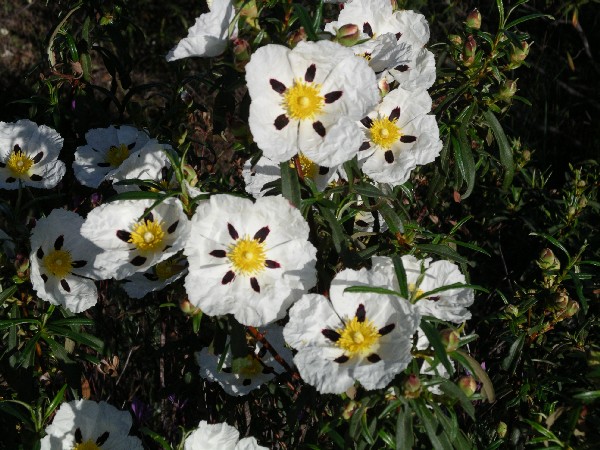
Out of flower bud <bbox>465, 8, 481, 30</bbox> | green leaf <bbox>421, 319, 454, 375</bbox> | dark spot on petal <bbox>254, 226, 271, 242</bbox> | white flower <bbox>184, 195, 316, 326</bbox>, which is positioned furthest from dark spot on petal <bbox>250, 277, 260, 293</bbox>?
flower bud <bbox>465, 8, 481, 30</bbox>

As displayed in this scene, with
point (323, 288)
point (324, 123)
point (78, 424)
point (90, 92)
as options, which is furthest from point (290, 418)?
point (90, 92)

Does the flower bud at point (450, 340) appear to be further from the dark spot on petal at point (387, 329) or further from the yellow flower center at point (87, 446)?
the yellow flower center at point (87, 446)

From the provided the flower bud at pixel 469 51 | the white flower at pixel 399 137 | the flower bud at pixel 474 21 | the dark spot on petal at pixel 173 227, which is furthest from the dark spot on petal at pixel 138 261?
the flower bud at pixel 474 21

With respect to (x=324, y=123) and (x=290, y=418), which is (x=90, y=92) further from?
(x=290, y=418)

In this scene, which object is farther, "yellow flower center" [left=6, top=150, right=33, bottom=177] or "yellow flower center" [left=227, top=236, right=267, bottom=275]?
"yellow flower center" [left=6, top=150, right=33, bottom=177]

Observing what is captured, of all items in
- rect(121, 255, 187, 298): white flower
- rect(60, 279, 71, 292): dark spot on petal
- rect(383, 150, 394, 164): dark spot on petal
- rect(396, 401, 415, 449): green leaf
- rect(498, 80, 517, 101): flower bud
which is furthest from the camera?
rect(498, 80, 517, 101): flower bud

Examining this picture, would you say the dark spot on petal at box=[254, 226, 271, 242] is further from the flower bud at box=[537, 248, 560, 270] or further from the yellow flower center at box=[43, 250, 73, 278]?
the flower bud at box=[537, 248, 560, 270]
